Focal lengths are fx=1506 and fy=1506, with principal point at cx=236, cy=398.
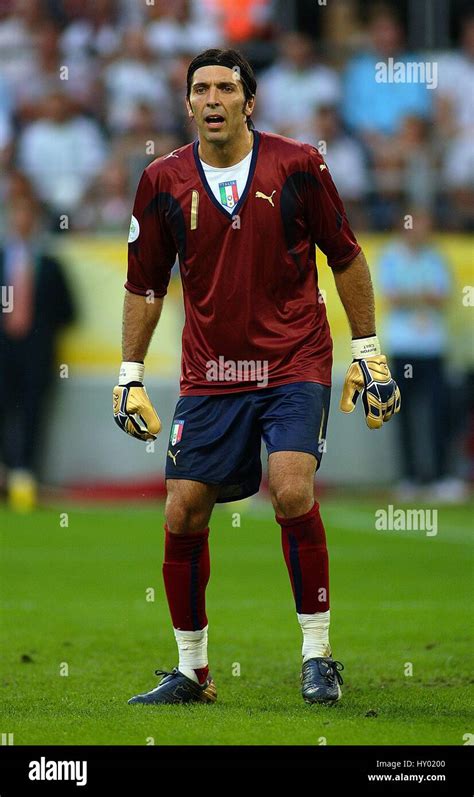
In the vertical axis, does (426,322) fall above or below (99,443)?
above

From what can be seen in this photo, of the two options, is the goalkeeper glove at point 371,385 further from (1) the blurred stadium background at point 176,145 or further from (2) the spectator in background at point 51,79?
(2) the spectator in background at point 51,79

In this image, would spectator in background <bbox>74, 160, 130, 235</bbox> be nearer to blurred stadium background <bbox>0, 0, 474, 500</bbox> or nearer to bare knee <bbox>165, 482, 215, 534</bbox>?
blurred stadium background <bbox>0, 0, 474, 500</bbox>

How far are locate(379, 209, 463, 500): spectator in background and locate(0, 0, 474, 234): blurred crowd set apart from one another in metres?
0.77

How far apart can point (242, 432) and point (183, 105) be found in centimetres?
1060

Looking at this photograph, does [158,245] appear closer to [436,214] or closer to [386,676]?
[386,676]

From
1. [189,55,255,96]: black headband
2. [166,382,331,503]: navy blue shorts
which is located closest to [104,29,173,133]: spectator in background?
[189,55,255,96]: black headband

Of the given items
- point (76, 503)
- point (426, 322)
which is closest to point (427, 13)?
point (426, 322)

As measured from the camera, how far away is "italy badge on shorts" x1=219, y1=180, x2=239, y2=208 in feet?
20.7

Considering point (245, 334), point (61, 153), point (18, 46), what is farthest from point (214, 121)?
point (18, 46)

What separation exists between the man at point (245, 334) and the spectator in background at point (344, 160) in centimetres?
972

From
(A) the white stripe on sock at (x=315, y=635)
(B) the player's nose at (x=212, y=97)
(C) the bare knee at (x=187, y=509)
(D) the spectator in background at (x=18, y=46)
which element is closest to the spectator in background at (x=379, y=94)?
(D) the spectator in background at (x=18, y=46)

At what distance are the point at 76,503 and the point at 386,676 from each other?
837cm
